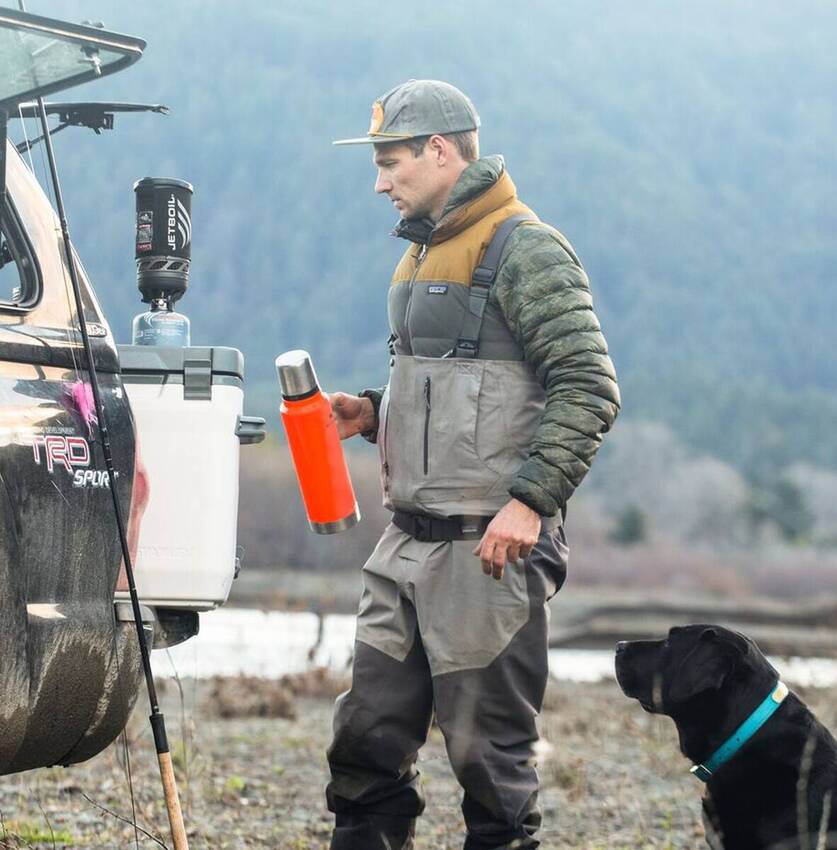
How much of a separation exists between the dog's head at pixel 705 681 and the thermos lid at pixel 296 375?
1273 millimetres

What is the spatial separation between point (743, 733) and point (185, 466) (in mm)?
1667

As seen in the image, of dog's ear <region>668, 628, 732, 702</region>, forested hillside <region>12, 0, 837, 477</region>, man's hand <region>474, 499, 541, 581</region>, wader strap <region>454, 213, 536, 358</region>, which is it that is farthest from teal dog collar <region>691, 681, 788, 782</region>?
forested hillside <region>12, 0, 837, 477</region>

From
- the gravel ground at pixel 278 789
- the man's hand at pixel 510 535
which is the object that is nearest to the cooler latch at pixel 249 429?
the man's hand at pixel 510 535

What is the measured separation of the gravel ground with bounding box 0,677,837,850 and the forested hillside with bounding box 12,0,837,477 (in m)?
79.9

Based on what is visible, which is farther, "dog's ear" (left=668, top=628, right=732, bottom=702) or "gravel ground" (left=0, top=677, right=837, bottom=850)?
"gravel ground" (left=0, top=677, right=837, bottom=850)

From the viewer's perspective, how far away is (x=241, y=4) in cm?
19062

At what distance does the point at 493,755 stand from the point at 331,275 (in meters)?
133

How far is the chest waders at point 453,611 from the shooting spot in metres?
4.10

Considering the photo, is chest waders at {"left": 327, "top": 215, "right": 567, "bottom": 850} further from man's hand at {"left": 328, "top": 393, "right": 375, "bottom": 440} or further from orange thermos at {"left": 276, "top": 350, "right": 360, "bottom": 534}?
man's hand at {"left": 328, "top": 393, "right": 375, "bottom": 440}

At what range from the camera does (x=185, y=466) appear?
13.2ft

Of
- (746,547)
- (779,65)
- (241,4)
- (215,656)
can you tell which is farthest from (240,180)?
(215,656)

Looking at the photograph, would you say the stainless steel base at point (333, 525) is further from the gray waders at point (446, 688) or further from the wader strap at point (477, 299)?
the wader strap at point (477, 299)

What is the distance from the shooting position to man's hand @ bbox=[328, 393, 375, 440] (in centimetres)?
458

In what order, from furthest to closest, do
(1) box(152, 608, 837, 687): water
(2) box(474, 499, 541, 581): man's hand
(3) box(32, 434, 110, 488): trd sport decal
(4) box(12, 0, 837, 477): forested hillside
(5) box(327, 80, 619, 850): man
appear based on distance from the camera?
(4) box(12, 0, 837, 477): forested hillside, (1) box(152, 608, 837, 687): water, (5) box(327, 80, 619, 850): man, (2) box(474, 499, 541, 581): man's hand, (3) box(32, 434, 110, 488): trd sport decal
